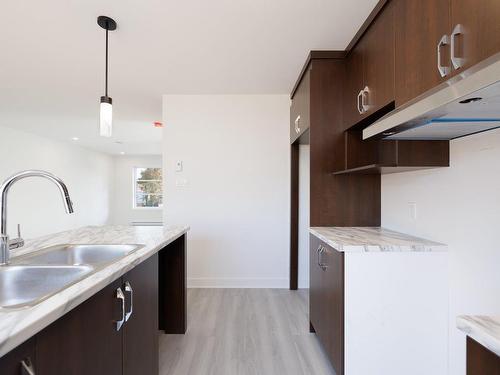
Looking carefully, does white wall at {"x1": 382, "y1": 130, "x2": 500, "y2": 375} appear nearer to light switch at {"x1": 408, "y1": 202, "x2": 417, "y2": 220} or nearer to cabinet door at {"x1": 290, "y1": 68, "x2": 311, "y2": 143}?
light switch at {"x1": 408, "y1": 202, "x2": 417, "y2": 220}

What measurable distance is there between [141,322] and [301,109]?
84.0 inches

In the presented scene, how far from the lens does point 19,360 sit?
588 millimetres

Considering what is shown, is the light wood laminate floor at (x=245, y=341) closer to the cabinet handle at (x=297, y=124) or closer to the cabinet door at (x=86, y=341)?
the cabinet door at (x=86, y=341)

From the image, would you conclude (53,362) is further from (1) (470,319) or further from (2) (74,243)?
(1) (470,319)

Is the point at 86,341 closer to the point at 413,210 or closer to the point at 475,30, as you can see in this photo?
the point at 475,30

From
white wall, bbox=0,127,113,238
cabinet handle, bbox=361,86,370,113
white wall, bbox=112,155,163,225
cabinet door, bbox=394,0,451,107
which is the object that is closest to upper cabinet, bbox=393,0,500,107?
cabinet door, bbox=394,0,451,107

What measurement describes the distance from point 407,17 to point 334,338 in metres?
1.78

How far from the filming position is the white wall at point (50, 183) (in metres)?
4.97

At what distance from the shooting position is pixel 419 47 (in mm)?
1253

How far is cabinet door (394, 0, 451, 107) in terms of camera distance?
43.9 inches

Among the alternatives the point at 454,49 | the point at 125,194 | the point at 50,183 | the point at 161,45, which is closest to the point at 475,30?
the point at 454,49

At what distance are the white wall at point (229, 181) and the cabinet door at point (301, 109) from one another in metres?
0.27

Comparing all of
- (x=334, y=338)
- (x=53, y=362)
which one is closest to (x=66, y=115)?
(x=53, y=362)

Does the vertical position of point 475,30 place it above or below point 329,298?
above
